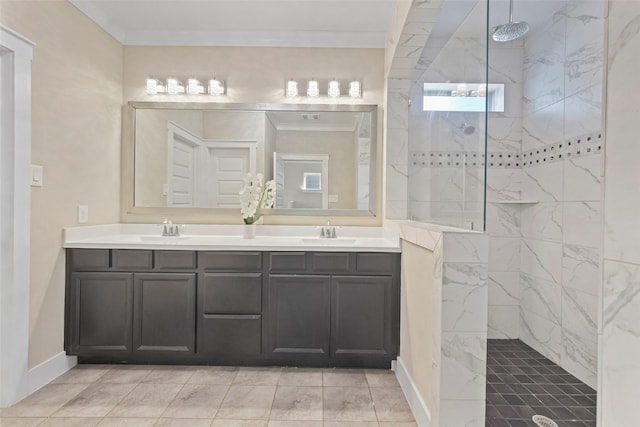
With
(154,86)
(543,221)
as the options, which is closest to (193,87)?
(154,86)

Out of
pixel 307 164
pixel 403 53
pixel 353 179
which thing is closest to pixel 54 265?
pixel 307 164

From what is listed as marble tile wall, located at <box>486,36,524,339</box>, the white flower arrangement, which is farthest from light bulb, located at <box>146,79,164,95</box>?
marble tile wall, located at <box>486,36,524,339</box>

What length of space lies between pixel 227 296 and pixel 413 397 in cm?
133

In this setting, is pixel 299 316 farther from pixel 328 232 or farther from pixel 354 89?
pixel 354 89

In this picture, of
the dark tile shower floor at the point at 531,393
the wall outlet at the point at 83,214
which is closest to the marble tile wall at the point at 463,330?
the dark tile shower floor at the point at 531,393

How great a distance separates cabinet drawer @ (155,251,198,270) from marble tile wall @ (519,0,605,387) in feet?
8.67

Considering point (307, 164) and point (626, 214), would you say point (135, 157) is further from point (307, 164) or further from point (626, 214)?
point (626, 214)

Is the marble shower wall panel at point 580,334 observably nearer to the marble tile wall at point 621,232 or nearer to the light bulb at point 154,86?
the marble tile wall at point 621,232

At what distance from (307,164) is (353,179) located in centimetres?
41

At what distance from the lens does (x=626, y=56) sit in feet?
2.06

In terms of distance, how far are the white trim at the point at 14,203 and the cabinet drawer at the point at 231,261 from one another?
102cm

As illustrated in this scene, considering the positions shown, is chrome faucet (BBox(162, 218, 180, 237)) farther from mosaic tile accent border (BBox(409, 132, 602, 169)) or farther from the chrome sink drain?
the chrome sink drain

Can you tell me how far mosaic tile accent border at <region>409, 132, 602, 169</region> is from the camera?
179 cm

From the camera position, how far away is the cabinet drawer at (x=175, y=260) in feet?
7.92
